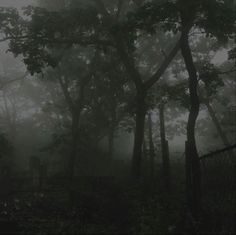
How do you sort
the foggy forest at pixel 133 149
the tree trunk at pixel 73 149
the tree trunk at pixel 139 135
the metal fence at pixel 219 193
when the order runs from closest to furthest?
the metal fence at pixel 219 193 → the foggy forest at pixel 133 149 → the tree trunk at pixel 139 135 → the tree trunk at pixel 73 149

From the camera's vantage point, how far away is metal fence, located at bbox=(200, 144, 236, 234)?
7852 millimetres

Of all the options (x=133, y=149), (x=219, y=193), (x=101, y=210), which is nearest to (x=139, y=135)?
(x=133, y=149)

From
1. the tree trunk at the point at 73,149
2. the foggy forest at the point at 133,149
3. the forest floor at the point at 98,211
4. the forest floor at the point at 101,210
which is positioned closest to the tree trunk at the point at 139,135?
the foggy forest at the point at 133,149

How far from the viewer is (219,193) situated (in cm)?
876

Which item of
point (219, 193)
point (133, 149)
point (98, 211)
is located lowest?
point (219, 193)

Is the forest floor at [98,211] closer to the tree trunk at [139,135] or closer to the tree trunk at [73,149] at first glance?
the tree trunk at [139,135]

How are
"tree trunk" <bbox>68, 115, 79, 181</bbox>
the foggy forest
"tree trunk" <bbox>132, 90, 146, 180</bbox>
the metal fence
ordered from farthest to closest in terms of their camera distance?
"tree trunk" <bbox>68, 115, 79, 181</bbox>
"tree trunk" <bbox>132, 90, 146, 180</bbox>
the foggy forest
the metal fence

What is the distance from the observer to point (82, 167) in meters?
26.2

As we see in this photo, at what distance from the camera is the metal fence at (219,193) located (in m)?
7.85

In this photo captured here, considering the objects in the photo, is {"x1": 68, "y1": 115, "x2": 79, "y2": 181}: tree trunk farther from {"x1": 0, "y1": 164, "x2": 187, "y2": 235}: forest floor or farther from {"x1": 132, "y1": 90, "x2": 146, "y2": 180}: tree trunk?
{"x1": 0, "y1": 164, "x2": 187, "y2": 235}: forest floor

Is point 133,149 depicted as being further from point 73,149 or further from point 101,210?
point 101,210

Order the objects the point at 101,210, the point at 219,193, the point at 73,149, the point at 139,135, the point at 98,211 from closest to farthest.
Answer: the point at 219,193 → the point at 98,211 → the point at 101,210 → the point at 139,135 → the point at 73,149

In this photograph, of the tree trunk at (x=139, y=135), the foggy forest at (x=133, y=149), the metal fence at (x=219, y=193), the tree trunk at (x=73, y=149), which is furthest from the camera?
the tree trunk at (x=73, y=149)

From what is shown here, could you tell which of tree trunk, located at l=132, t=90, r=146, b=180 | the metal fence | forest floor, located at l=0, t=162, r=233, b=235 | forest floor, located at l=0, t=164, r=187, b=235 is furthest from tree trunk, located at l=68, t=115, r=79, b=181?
the metal fence
